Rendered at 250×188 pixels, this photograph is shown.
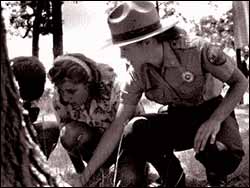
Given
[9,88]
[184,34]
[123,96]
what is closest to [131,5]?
[184,34]

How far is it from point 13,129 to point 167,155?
1.70 meters

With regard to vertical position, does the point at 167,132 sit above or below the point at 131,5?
below

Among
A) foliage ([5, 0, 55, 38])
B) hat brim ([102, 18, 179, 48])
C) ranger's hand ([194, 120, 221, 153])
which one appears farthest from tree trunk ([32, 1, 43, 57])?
ranger's hand ([194, 120, 221, 153])

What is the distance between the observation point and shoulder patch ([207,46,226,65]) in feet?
9.21

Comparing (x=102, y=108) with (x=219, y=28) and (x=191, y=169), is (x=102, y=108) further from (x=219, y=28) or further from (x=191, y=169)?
(x=219, y=28)

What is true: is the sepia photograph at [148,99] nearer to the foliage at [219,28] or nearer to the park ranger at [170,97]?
the park ranger at [170,97]

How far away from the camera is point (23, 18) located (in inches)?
779

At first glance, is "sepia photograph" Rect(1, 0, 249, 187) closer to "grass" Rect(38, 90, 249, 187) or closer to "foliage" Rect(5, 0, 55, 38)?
"grass" Rect(38, 90, 249, 187)

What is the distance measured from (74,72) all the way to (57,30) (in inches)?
453

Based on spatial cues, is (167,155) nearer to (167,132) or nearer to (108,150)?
(167,132)

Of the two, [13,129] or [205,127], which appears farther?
[205,127]

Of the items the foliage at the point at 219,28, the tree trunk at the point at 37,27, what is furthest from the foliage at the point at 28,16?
the foliage at the point at 219,28

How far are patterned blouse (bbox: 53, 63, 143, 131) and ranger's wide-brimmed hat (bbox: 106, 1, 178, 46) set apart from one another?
0.47 m

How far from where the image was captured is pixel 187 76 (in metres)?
2.98
